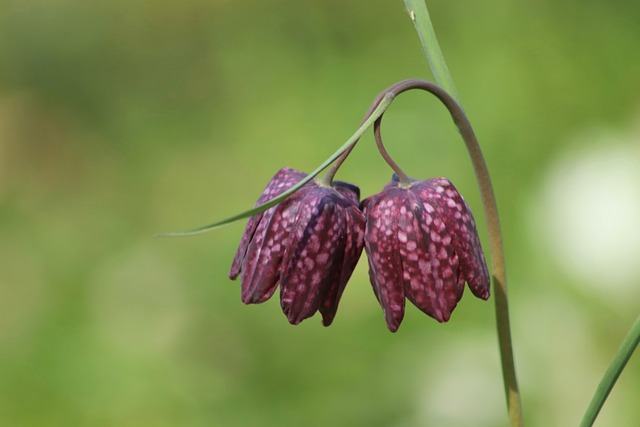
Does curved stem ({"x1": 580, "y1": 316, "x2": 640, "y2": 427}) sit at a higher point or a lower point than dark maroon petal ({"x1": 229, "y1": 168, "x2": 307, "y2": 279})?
lower

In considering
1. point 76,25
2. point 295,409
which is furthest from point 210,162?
point 295,409

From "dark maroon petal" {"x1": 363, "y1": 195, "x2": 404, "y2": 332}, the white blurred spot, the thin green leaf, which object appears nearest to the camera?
the thin green leaf

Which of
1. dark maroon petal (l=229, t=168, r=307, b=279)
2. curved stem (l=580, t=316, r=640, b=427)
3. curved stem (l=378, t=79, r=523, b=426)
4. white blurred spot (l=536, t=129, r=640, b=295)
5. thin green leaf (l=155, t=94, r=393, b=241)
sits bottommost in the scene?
white blurred spot (l=536, t=129, r=640, b=295)

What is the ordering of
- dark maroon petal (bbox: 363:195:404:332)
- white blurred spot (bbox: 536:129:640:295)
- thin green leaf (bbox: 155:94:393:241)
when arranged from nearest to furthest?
thin green leaf (bbox: 155:94:393:241) < dark maroon petal (bbox: 363:195:404:332) < white blurred spot (bbox: 536:129:640:295)

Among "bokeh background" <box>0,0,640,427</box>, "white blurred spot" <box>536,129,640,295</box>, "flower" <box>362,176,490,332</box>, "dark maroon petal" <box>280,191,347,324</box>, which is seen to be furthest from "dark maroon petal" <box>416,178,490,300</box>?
"white blurred spot" <box>536,129,640,295</box>

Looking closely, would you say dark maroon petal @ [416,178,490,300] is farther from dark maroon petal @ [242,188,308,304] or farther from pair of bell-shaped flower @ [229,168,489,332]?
dark maroon petal @ [242,188,308,304]

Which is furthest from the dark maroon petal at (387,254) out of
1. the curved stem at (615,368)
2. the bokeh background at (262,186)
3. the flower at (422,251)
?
the bokeh background at (262,186)

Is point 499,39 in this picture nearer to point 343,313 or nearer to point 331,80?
point 331,80
